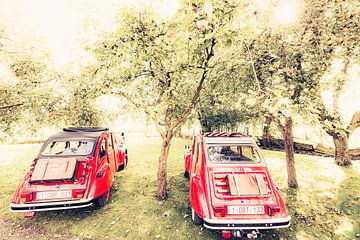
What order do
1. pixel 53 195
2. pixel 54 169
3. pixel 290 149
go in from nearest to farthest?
pixel 53 195 → pixel 54 169 → pixel 290 149

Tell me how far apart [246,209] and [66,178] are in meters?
4.62

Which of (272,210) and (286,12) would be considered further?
(286,12)

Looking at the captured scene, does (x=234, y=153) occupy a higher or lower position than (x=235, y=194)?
higher

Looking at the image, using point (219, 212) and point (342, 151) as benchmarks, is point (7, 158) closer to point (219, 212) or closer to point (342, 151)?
point (219, 212)

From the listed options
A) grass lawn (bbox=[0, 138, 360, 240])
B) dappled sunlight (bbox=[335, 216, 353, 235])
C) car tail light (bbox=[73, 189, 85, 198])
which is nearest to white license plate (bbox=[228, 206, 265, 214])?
grass lawn (bbox=[0, 138, 360, 240])

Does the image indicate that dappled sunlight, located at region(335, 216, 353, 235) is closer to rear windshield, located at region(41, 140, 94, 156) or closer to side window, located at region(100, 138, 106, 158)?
side window, located at region(100, 138, 106, 158)

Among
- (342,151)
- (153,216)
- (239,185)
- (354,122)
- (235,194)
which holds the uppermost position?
(354,122)

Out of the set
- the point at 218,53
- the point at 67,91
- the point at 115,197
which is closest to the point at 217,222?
the point at 115,197

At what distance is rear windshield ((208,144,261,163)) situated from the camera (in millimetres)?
5724

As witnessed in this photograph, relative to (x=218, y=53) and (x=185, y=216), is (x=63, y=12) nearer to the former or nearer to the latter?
(x=218, y=53)

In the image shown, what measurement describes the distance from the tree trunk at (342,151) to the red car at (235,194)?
27.5ft

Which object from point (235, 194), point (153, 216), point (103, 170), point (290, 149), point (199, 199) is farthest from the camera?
point (290, 149)

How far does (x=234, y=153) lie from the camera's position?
22.3 feet

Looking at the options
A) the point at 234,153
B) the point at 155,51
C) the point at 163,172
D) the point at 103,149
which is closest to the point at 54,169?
the point at 103,149
